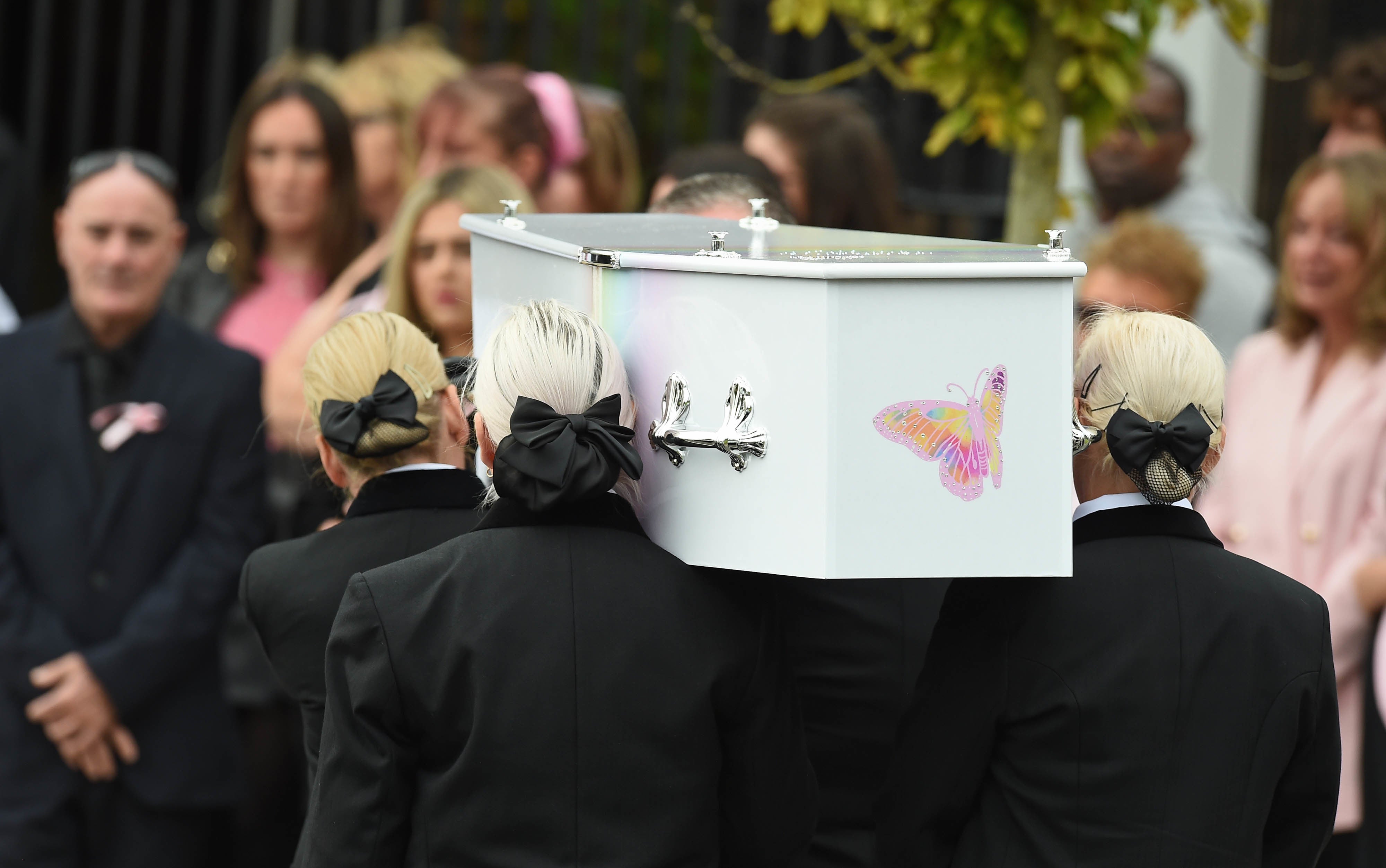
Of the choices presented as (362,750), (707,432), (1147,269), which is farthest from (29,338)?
(1147,269)

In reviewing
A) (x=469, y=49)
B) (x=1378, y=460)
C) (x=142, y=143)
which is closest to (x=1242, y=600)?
(x=1378, y=460)

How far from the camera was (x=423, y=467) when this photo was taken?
275cm

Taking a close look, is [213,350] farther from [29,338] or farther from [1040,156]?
[1040,156]

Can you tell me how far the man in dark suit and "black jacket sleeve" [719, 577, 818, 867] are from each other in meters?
2.13

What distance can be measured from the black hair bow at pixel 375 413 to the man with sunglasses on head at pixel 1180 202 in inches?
116

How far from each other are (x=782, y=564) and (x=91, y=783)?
2.57 m

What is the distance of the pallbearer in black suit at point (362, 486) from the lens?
2.68m

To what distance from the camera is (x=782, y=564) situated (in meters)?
2.11

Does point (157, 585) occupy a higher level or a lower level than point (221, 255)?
lower

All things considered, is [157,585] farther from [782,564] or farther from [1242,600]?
[1242,600]

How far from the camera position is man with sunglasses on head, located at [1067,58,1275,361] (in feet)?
16.8

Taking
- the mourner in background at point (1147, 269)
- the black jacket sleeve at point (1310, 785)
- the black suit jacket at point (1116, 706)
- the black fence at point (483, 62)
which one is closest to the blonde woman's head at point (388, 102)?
the black fence at point (483, 62)

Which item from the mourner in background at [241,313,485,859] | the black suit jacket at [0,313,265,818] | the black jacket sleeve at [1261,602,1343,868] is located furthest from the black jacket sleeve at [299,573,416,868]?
the black suit jacket at [0,313,265,818]

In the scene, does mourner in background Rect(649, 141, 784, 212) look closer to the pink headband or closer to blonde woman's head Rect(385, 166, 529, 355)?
blonde woman's head Rect(385, 166, 529, 355)
